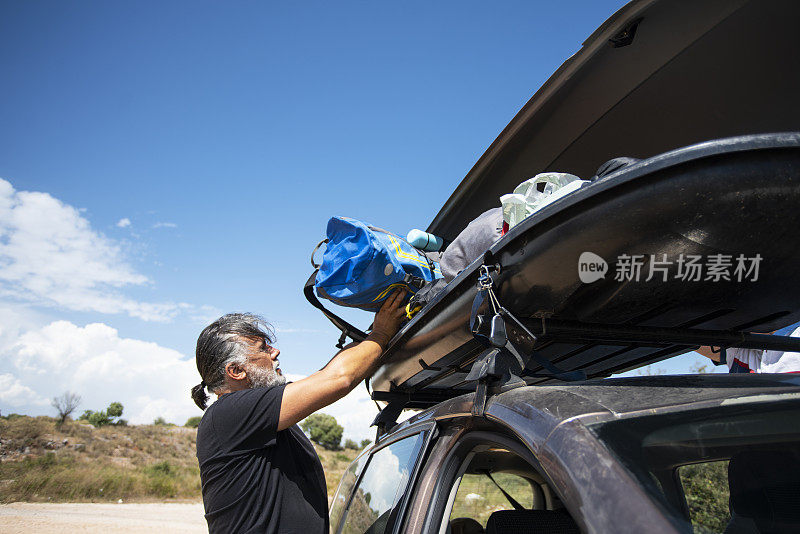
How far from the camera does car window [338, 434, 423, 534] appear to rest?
1.84 meters

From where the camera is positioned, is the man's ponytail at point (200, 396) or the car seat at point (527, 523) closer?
the car seat at point (527, 523)

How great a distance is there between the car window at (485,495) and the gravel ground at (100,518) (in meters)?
16.6

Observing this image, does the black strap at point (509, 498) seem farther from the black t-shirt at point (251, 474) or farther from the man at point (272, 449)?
the black t-shirt at point (251, 474)

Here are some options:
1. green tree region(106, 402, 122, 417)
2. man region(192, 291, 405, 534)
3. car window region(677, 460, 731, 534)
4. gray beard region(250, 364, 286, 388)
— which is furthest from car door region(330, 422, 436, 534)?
green tree region(106, 402, 122, 417)

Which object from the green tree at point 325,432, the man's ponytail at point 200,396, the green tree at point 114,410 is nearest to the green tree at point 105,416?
the green tree at point 114,410

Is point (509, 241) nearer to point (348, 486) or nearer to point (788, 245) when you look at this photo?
point (788, 245)

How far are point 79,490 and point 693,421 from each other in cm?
2878

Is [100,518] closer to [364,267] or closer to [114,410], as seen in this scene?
[364,267]

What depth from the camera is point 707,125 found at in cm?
185

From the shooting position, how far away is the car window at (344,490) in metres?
2.75

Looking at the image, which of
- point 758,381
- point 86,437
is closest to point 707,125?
point 758,381

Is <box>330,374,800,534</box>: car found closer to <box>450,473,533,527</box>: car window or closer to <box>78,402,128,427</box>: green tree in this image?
<box>450,473,533,527</box>: car window

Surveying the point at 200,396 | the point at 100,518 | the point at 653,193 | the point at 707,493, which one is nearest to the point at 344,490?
the point at 200,396

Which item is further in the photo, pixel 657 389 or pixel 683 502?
pixel 657 389
